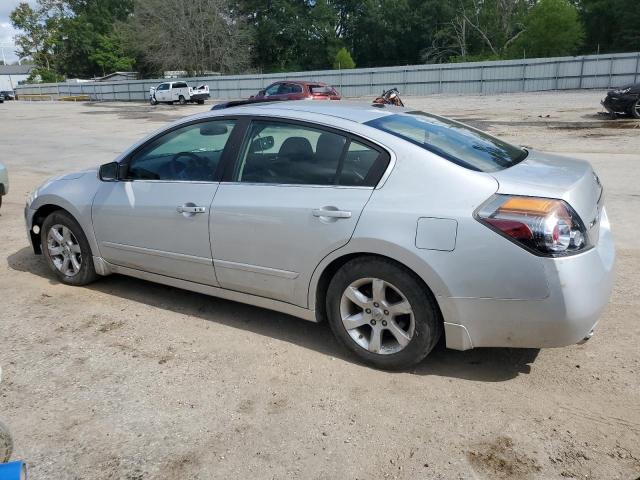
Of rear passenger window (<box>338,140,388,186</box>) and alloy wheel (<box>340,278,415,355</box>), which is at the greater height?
rear passenger window (<box>338,140,388,186</box>)

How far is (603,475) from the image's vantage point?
249 centimetres

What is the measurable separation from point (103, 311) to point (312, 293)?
187cm

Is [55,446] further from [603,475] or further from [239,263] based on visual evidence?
[603,475]

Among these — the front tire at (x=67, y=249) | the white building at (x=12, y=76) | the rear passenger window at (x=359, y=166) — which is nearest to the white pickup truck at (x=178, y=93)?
the front tire at (x=67, y=249)

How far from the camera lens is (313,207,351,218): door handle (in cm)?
330

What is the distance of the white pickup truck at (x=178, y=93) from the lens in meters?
40.1

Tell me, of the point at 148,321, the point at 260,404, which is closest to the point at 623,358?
the point at 260,404

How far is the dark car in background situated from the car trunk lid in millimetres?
16397

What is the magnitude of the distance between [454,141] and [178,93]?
3940cm

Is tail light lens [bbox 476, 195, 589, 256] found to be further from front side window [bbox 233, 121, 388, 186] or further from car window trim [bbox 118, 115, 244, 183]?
car window trim [bbox 118, 115, 244, 183]

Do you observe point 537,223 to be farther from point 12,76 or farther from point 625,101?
point 12,76

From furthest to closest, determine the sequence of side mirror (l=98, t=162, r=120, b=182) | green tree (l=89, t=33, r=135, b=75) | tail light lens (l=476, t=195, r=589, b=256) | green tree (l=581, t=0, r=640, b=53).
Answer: green tree (l=89, t=33, r=135, b=75) < green tree (l=581, t=0, r=640, b=53) < side mirror (l=98, t=162, r=120, b=182) < tail light lens (l=476, t=195, r=589, b=256)

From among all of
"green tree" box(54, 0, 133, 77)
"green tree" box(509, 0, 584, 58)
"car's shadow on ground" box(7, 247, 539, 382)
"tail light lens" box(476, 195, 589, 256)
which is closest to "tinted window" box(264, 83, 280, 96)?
"car's shadow on ground" box(7, 247, 539, 382)

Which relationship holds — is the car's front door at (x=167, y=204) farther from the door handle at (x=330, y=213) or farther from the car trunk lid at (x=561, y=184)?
the car trunk lid at (x=561, y=184)
